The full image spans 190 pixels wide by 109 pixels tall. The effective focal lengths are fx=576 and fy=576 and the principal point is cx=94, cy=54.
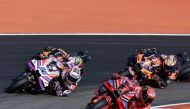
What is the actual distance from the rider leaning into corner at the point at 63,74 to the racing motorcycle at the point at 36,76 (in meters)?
0.15

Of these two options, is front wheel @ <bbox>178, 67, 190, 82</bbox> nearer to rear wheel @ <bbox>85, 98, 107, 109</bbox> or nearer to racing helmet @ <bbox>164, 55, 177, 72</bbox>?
racing helmet @ <bbox>164, 55, 177, 72</bbox>

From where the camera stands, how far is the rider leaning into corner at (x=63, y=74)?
57.1ft

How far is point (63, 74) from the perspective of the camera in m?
17.7

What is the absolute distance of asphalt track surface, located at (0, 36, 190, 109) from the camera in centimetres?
1661

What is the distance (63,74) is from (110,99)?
4219mm

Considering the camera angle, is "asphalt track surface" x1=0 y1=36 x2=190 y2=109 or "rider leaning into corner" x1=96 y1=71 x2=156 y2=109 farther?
"asphalt track surface" x1=0 y1=36 x2=190 y2=109

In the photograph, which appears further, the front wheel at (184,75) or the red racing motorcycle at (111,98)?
the front wheel at (184,75)

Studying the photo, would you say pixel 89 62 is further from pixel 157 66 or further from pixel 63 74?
pixel 63 74

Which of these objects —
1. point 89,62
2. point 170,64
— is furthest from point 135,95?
point 89,62

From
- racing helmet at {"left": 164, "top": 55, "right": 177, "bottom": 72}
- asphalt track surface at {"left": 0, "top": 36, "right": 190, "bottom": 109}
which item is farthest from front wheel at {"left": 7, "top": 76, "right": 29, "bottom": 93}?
racing helmet at {"left": 164, "top": 55, "right": 177, "bottom": 72}

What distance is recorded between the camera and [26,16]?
35.6 metres

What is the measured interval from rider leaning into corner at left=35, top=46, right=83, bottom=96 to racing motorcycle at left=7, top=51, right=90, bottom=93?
152 millimetres

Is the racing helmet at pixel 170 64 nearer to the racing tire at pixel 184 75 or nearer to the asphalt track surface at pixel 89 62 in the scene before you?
the asphalt track surface at pixel 89 62

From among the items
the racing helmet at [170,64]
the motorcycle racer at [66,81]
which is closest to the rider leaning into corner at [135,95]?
the motorcycle racer at [66,81]
